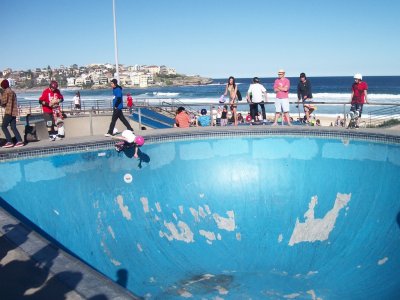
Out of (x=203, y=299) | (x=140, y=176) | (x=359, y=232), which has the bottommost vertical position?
(x=203, y=299)

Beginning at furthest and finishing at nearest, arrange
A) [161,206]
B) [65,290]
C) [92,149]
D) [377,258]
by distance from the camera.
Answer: [92,149]
[161,206]
[377,258]
[65,290]

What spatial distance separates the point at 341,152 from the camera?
10.2 meters

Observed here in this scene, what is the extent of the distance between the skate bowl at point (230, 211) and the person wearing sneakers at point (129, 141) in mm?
419

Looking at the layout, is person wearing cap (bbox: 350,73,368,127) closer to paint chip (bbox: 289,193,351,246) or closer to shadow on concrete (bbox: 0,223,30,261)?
paint chip (bbox: 289,193,351,246)

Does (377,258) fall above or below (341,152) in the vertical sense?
below

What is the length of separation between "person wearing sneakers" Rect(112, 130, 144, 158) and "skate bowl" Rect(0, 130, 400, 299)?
419 mm

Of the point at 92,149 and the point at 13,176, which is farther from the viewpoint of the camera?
the point at 92,149

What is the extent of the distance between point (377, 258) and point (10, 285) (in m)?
6.41

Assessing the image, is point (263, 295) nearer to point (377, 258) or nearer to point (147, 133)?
point (377, 258)

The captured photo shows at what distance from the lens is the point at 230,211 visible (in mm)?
9297

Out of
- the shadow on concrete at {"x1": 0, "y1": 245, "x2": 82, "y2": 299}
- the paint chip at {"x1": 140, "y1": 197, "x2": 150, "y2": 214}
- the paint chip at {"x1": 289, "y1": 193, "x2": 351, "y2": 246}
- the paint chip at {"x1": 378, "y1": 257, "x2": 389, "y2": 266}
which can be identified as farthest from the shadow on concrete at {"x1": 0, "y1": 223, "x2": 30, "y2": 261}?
the paint chip at {"x1": 378, "y1": 257, "x2": 389, "y2": 266}

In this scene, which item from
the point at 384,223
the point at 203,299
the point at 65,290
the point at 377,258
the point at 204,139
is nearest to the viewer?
the point at 65,290

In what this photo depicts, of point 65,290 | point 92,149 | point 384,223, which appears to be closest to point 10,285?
point 65,290

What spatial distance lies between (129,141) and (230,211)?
9.43 ft
